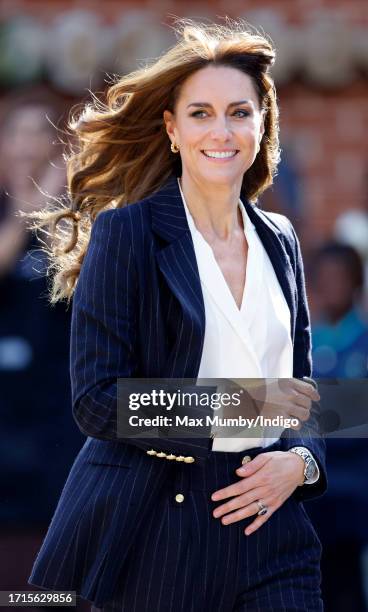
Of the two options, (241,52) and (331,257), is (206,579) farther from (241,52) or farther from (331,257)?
(331,257)

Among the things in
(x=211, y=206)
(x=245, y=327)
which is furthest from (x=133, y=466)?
(x=211, y=206)

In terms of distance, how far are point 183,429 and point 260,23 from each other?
4264mm

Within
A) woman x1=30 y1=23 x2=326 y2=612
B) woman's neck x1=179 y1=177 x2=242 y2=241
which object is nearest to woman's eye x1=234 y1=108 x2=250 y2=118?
woman x1=30 y1=23 x2=326 y2=612

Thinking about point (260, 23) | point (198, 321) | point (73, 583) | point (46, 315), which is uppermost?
point (260, 23)

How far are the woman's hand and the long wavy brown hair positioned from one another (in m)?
0.71

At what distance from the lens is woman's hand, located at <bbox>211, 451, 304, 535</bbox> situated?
11.5 ft

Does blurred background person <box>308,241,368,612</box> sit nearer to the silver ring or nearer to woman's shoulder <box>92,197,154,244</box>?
the silver ring

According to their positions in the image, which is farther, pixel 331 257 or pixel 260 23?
pixel 260 23

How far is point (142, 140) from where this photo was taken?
395 cm

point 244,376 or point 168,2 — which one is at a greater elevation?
point 168,2

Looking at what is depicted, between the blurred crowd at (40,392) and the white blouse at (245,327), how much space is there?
4.68 feet

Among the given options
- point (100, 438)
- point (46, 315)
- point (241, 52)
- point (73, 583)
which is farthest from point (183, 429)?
point (46, 315)

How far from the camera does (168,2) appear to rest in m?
7.48

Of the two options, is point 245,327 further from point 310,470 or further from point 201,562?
point 201,562
